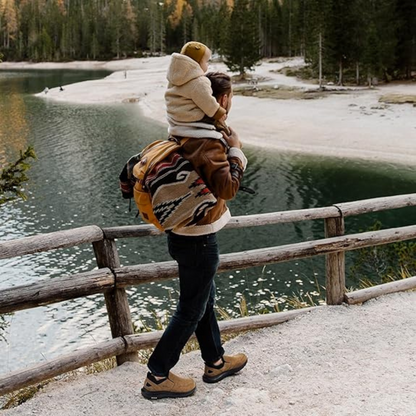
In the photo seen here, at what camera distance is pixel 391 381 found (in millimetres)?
4207

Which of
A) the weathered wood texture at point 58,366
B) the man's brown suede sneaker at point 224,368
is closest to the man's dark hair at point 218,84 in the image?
the man's brown suede sneaker at point 224,368

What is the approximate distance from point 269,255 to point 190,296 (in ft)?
5.24

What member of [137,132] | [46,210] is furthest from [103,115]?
[46,210]

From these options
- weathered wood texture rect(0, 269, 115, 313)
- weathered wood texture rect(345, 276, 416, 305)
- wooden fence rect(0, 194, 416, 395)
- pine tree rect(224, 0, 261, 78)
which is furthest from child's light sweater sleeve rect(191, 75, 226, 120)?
pine tree rect(224, 0, 261, 78)

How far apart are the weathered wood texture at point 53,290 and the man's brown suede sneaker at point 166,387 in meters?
0.84

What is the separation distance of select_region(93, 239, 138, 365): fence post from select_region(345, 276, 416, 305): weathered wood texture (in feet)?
8.26

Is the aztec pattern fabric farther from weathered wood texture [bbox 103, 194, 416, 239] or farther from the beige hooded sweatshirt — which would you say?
weathered wood texture [bbox 103, 194, 416, 239]

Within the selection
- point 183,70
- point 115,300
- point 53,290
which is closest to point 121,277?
point 115,300

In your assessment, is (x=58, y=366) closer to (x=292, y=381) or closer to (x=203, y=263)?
(x=203, y=263)

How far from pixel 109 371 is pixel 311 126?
31039 millimetres

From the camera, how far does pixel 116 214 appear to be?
794 inches

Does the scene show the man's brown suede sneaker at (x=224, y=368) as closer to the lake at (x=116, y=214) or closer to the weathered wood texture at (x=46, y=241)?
the weathered wood texture at (x=46, y=241)

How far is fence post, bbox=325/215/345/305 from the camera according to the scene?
575 centimetres

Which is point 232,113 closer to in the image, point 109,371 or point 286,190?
point 286,190
